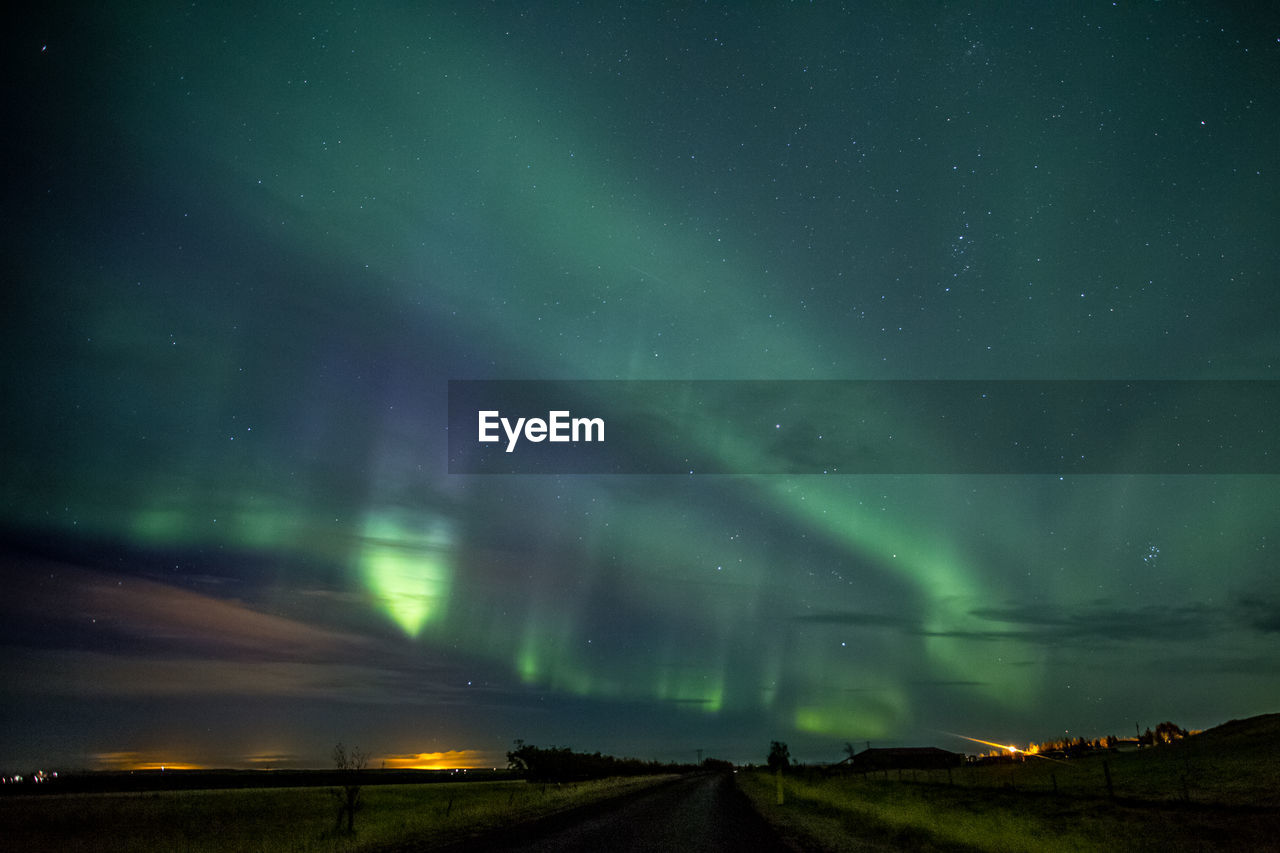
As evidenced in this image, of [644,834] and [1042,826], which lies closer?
[644,834]

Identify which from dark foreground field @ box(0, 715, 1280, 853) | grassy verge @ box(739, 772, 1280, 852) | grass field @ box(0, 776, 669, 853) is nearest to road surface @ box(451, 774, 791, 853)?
dark foreground field @ box(0, 715, 1280, 853)

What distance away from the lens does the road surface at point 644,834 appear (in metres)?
18.8

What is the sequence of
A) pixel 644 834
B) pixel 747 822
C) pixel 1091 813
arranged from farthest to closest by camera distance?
pixel 1091 813, pixel 747 822, pixel 644 834

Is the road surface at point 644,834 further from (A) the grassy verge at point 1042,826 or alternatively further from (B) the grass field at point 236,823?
(B) the grass field at point 236,823

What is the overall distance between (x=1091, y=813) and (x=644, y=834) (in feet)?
90.0

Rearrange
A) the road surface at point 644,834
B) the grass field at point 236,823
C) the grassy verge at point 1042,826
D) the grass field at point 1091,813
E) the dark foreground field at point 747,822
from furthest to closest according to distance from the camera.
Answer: the grass field at point 236,823, the grass field at point 1091,813, the grassy verge at point 1042,826, the dark foreground field at point 747,822, the road surface at point 644,834

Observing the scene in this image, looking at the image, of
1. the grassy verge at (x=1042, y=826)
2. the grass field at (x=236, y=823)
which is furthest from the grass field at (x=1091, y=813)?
the grass field at (x=236, y=823)

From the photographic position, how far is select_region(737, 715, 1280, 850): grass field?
75.3ft

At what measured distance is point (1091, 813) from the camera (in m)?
37.3

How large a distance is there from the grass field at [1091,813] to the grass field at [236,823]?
11728 millimetres

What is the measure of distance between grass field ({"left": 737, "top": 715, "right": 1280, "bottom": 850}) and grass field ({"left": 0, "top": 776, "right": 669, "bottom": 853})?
11.7m

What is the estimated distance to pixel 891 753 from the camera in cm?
17850

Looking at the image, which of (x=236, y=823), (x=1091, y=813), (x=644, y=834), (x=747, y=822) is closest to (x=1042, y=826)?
(x=1091, y=813)

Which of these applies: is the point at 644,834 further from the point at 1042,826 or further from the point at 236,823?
the point at 236,823
